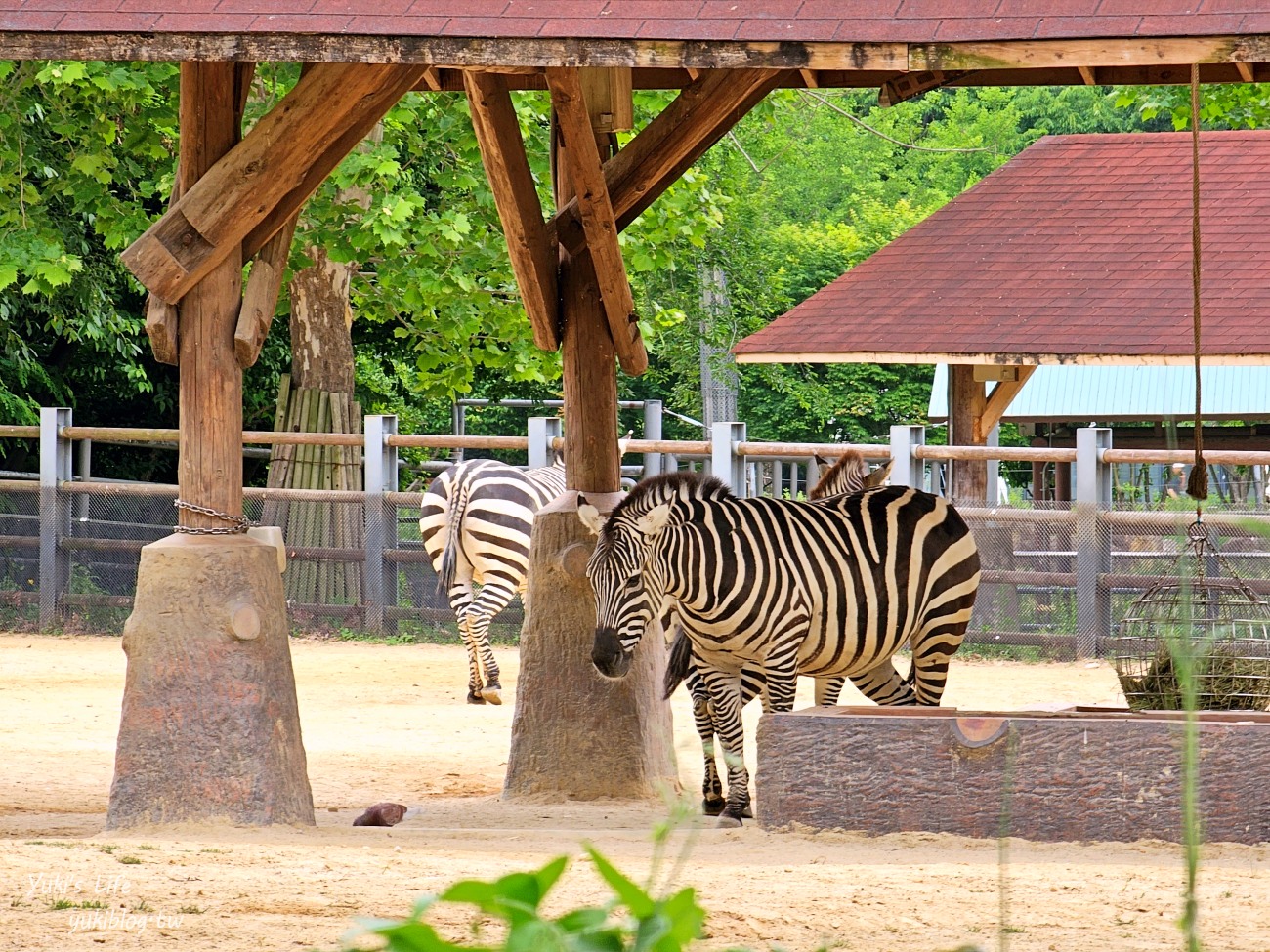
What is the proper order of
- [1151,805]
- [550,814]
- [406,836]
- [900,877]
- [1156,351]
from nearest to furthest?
[900,877], [1151,805], [406,836], [550,814], [1156,351]

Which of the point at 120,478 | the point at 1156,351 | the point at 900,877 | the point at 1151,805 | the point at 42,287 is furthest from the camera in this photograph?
the point at 120,478

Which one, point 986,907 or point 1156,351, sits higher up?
point 1156,351

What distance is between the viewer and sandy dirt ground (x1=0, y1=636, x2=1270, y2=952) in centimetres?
455

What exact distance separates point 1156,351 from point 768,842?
6496 mm

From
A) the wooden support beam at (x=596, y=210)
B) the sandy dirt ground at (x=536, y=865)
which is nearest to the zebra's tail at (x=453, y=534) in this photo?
the sandy dirt ground at (x=536, y=865)

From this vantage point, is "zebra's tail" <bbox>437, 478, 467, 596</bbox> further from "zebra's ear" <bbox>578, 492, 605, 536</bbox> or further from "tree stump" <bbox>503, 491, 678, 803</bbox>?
"zebra's ear" <bbox>578, 492, 605, 536</bbox>

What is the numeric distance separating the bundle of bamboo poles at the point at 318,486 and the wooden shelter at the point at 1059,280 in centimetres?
441

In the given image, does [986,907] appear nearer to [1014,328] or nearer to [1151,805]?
[1151,805]

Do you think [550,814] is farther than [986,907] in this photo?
Yes

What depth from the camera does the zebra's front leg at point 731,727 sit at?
23.7 ft

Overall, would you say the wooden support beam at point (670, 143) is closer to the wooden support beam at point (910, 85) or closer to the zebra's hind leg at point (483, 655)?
the wooden support beam at point (910, 85)

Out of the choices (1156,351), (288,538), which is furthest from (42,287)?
(1156,351)

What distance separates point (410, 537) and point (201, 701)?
915cm

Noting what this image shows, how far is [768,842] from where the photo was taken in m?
6.15
